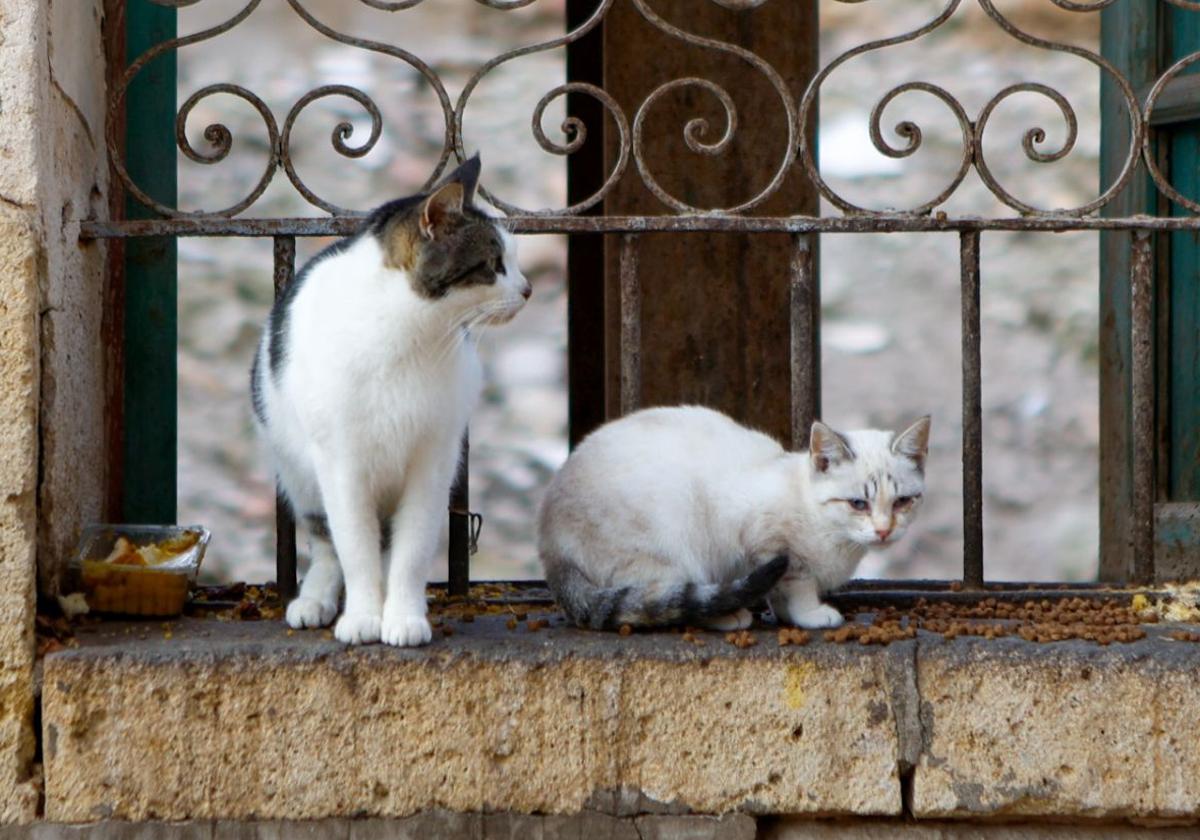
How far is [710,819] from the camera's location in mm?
2771

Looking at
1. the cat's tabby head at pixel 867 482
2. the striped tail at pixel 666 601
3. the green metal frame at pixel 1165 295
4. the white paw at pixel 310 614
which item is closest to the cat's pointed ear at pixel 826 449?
the cat's tabby head at pixel 867 482

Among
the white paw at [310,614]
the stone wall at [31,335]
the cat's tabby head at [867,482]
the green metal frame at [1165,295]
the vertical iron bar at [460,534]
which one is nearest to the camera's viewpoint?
the stone wall at [31,335]

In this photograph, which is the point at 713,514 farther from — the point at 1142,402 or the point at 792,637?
the point at 1142,402

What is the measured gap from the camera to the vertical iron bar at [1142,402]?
320 centimetres

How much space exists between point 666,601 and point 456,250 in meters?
0.78

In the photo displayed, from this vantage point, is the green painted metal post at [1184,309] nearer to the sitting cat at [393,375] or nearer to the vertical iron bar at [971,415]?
the vertical iron bar at [971,415]

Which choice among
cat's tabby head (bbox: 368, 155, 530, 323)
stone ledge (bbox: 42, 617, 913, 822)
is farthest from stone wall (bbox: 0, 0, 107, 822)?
cat's tabby head (bbox: 368, 155, 530, 323)

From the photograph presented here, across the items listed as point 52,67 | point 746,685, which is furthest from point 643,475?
point 52,67

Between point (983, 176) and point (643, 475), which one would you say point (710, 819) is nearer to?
point (643, 475)

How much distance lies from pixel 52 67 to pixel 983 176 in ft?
6.11

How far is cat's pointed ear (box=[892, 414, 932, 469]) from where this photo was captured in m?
3.11

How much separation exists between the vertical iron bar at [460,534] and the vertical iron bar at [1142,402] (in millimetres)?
1459

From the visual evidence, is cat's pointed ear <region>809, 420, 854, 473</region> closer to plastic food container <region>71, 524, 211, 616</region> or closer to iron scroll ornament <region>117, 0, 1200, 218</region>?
iron scroll ornament <region>117, 0, 1200, 218</region>

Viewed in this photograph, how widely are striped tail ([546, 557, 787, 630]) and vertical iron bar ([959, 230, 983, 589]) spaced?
572 millimetres
